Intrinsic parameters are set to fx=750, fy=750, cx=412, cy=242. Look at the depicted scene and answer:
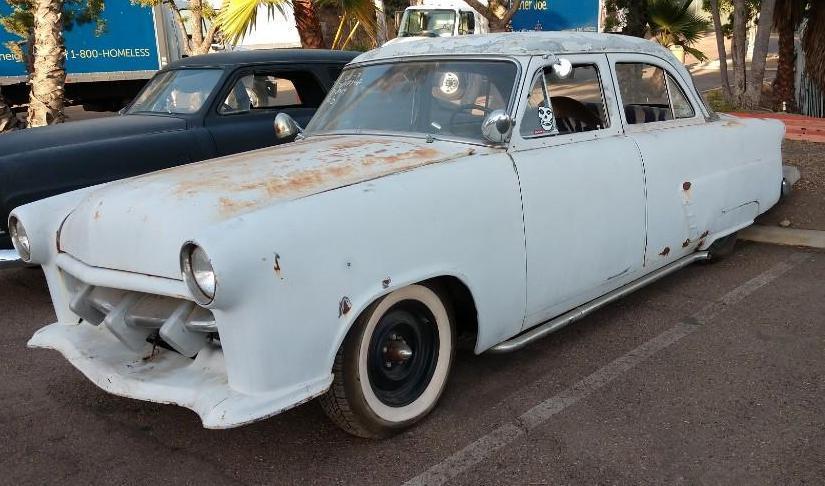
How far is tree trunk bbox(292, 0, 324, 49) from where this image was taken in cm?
1170

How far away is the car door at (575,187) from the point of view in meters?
3.62

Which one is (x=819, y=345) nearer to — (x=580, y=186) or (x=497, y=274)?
(x=580, y=186)

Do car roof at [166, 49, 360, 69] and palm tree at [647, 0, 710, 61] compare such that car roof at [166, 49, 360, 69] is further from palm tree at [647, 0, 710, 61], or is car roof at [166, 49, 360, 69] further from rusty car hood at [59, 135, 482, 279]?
palm tree at [647, 0, 710, 61]

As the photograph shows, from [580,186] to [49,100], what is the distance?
8.03 meters

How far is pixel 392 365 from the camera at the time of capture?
126 inches

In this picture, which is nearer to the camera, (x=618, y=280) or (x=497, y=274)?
(x=497, y=274)

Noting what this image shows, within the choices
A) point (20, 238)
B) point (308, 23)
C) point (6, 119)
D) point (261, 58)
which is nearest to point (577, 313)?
point (20, 238)

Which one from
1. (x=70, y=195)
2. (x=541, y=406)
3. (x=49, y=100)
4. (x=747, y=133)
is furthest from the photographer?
(x=49, y=100)

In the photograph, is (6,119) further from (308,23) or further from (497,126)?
(497,126)

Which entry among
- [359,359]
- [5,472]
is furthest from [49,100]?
[359,359]

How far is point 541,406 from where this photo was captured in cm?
345

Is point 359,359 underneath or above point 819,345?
above

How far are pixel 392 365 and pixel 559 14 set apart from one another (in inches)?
674

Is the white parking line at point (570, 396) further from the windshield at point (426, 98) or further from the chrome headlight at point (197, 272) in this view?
the windshield at point (426, 98)
